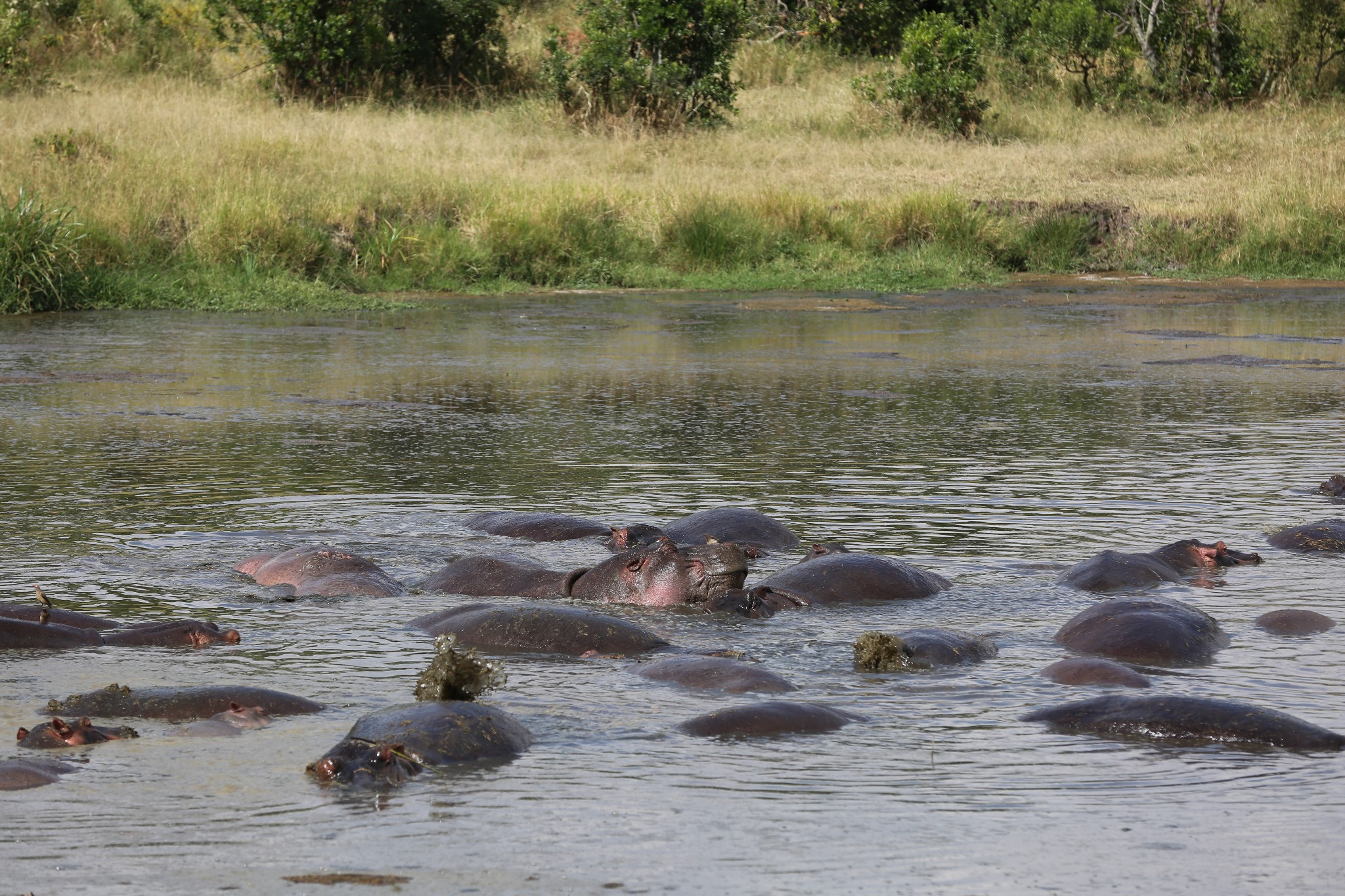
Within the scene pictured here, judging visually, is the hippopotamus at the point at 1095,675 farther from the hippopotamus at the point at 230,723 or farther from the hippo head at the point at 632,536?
the hippopotamus at the point at 230,723

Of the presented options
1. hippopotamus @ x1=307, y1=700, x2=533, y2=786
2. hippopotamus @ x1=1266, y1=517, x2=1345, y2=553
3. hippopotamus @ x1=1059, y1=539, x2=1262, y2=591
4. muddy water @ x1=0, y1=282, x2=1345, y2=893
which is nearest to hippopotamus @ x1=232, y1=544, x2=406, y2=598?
muddy water @ x1=0, y1=282, x2=1345, y2=893

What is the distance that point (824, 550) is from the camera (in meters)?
5.96

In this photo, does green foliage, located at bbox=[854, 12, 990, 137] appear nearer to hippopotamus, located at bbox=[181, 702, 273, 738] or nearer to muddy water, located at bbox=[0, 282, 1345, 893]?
muddy water, located at bbox=[0, 282, 1345, 893]

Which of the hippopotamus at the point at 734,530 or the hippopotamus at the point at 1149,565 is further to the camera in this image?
the hippopotamus at the point at 734,530

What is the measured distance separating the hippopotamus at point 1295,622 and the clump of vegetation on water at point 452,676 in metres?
2.50

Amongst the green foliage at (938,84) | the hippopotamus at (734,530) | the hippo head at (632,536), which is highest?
the green foliage at (938,84)

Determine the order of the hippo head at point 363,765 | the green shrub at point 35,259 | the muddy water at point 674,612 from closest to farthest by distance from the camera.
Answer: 1. the muddy water at point 674,612
2. the hippo head at point 363,765
3. the green shrub at point 35,259

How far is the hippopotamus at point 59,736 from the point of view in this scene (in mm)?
3938

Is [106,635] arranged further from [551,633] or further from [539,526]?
[539,526]

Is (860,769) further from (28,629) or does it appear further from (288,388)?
(288,388)

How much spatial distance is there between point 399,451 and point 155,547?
8.37 feet

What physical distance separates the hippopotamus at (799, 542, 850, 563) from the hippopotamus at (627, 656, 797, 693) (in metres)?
1.21

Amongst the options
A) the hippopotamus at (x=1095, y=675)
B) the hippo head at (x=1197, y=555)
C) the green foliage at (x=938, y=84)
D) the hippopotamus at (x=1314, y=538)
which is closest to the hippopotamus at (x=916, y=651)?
the hippopotamus at (x=1095, y=675)

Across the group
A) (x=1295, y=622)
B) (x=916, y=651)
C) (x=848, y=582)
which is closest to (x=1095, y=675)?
(x=916, y=651)
